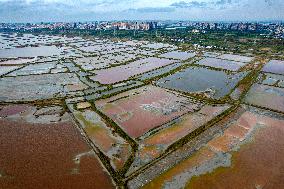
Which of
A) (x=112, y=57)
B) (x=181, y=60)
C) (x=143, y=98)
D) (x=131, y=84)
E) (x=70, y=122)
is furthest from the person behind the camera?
(x=112, y=57)

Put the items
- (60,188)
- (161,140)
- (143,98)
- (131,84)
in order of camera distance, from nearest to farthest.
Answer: (60,188) → (161,140) → (143,98) → (131,84)

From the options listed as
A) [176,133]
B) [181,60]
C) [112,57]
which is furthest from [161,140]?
[112,57]

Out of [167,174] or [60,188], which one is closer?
[60,188]

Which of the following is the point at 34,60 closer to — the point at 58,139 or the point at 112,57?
the point at 112,57

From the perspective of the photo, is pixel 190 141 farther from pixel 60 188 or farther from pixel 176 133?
pixel 60 188

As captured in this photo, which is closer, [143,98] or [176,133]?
[176,133]

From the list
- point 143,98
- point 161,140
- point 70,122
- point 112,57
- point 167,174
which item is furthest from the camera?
→ point 112,57

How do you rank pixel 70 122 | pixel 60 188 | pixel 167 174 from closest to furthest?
pixel 60 188 → pixel 167 174 → pixel 70 122

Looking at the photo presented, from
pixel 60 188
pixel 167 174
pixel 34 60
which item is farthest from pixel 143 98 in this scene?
pixel 34 60
